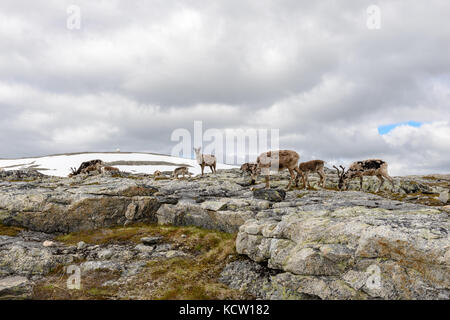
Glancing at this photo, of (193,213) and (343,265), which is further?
(193,213)

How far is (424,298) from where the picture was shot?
7234 millimetres

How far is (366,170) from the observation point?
31.0 metres

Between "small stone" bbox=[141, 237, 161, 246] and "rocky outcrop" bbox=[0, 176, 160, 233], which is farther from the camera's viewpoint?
"rocky outcrop" bbox=[0, 176, 160, 233]

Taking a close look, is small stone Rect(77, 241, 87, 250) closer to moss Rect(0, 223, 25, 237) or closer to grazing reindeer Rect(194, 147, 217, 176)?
moss Rect(0, 223, 25, 237)

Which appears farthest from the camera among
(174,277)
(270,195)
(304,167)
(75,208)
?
(304,167)

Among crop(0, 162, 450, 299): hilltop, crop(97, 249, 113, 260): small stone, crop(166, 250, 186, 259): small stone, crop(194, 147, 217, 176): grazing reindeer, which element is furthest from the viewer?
crop(194, 147, 217, 176): grazing reindeer

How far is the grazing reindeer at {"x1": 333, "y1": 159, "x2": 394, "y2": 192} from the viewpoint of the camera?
30547 mm

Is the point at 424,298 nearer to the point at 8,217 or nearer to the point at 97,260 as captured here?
the point at 97,260

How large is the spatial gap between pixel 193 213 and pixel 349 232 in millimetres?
11957

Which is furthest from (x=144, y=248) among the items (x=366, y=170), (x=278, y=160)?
(x=366, y=170)

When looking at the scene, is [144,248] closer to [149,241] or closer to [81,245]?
[149,241]

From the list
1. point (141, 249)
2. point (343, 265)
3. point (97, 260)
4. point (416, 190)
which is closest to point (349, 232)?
point (343, 265)
